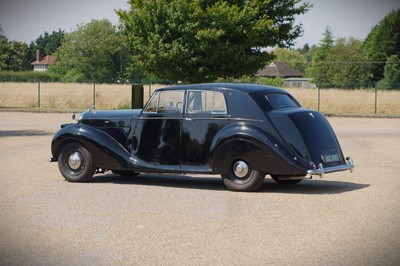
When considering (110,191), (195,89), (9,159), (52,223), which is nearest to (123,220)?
(52,223)

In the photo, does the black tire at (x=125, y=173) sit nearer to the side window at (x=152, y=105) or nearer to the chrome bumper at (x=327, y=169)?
the side window at (x=152, y=105)

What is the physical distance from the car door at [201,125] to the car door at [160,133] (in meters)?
0.13

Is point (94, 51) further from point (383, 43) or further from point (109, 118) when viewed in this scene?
point (109, 118)

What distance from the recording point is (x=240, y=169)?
35.1 ft

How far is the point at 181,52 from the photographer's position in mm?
33750

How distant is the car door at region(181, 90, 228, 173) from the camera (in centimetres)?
1103

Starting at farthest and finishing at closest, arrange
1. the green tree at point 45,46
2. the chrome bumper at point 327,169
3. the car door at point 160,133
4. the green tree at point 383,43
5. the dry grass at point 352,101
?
the green tree at point 45,46
the green tree at point 383,43
the dry grass at point 352,101
the car door at point 160,133
the chrome bumper at point 327,169

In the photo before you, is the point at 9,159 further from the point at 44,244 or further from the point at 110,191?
the point at 44,244

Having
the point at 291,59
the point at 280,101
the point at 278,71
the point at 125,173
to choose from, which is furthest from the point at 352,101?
the point at 291,59

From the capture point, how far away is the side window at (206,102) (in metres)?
11.1

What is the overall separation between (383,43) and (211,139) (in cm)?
6269

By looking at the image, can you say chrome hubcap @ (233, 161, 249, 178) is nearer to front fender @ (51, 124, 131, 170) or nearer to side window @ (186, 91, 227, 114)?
side window @ (186, 91, 227, 114)

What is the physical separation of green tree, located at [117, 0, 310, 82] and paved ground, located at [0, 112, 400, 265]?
20481 mm

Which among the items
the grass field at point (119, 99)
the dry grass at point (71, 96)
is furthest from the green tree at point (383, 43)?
the dry grass at point (71, 96)
